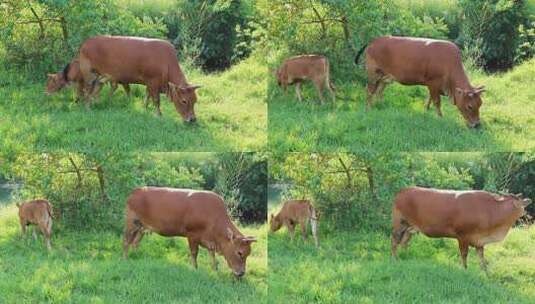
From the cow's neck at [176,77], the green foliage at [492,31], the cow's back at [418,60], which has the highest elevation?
the cow's back at [418,60]

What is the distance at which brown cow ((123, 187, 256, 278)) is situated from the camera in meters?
18.3

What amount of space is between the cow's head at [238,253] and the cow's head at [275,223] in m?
1.99

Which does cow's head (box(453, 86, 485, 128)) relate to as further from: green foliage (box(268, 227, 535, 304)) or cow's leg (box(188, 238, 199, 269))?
cow's leg (box(188, 238, 199, 269))

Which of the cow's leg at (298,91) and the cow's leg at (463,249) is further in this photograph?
the cow's leg at (298,91)

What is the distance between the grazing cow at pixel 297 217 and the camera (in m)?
19.9

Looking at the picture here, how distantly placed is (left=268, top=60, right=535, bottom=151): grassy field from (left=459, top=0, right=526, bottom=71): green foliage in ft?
9.26

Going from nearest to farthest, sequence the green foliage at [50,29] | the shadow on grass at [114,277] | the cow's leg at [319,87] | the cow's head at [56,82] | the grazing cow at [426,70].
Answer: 1. the shadow on grass at [114,277]
2. the grazing cow at [426,70]
3. the cow's leg at [319,87]
4. the cow's head at [56,82]
5. the green foliage at [50,29]

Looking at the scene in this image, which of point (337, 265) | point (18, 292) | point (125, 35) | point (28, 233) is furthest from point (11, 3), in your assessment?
point (337, 265)

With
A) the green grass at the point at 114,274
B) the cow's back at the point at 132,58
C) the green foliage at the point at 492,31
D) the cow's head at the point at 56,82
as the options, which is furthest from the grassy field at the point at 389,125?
the cow's head at the point at 56,82

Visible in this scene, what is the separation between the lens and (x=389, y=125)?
1916 cm

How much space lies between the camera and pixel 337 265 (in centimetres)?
1853

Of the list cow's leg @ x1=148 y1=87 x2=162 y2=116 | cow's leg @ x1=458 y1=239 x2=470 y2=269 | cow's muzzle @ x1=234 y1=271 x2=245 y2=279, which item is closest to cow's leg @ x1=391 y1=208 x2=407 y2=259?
cow's leg @ x1=458 y1=239 x2=470 y2=269

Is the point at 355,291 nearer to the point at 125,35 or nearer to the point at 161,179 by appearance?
the point at 161,179

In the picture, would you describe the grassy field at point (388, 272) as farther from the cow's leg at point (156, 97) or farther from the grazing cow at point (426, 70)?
the cow's leg at point (156, 97)
